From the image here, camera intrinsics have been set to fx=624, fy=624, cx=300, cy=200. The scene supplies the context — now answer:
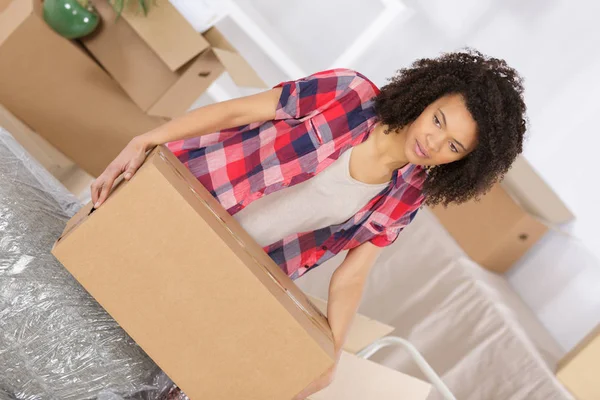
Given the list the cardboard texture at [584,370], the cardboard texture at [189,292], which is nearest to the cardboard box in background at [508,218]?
the cardboard texture at [584,370]

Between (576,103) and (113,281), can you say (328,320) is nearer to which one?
(113,281)

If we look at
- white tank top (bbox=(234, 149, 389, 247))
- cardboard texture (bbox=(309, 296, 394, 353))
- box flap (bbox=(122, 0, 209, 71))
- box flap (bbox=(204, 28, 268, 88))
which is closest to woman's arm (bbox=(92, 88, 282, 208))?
white tank top (bbox=(234, 149, 389, 247))

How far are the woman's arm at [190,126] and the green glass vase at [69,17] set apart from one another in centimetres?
113

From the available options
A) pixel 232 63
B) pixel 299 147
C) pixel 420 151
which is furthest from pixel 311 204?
pixel 232 63

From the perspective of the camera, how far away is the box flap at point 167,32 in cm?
194

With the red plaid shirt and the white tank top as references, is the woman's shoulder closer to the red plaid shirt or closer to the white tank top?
the red plaid shirt

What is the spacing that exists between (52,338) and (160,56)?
45.7 inches

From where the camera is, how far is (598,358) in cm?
166

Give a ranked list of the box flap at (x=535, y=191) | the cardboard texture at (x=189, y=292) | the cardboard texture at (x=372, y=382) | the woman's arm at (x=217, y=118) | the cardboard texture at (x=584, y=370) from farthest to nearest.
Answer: the box flap at (x=535, y=191)
the cardboard texture at (x=584, y=370)
the cardboard texture at (x=372, y=382)
the woman's arm at (x=217, y=118)
the cardboard texture at (x=189, y=292)

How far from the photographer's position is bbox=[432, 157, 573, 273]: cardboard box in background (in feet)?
6.66

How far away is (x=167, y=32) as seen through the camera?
77.2 inches

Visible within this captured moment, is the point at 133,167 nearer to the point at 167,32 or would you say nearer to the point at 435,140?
the point at 435,140

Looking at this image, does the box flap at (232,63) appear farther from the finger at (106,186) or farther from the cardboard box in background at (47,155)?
the finger at (106,186)

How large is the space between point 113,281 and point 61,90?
1444 millimetres
